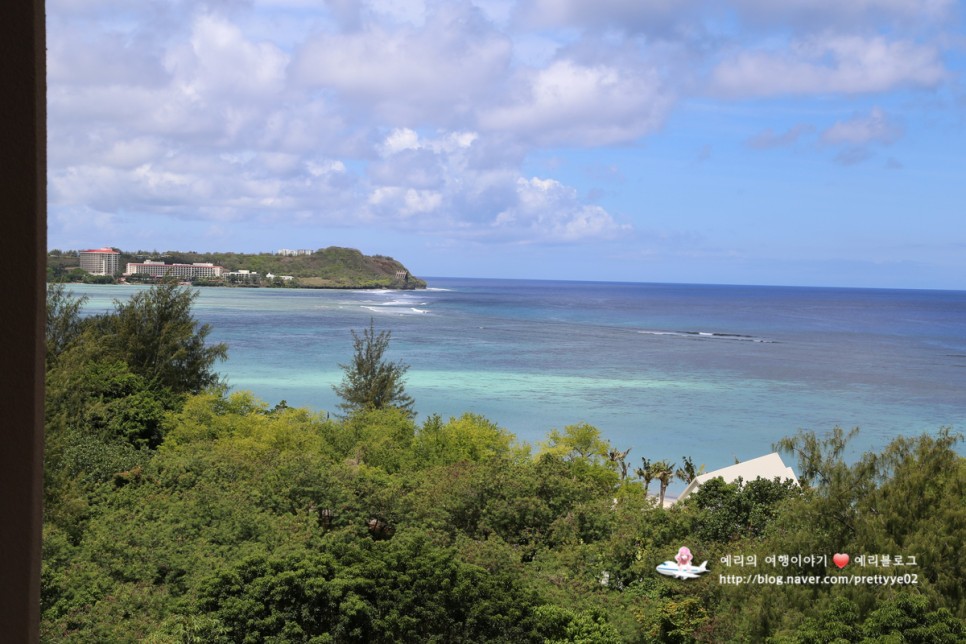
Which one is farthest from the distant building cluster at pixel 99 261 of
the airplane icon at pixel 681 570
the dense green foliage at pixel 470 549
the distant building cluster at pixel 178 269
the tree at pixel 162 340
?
the airplane icon at pixel 681 570

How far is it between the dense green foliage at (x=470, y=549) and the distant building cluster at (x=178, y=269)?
62833mm

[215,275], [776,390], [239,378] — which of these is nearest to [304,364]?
[239,378]

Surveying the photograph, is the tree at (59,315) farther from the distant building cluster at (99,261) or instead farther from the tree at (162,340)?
the distant building cluster at (99,261)

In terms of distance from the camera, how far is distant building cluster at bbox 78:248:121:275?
287 ft

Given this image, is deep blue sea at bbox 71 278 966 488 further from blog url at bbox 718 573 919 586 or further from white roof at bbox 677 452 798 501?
blog url at bbox 718 573 919 586

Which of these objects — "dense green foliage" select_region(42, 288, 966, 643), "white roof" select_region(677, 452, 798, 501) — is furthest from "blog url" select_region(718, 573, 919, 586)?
"white roof" select_region(677, 452, 798, 501)

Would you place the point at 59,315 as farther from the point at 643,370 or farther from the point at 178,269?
the point at 178,269

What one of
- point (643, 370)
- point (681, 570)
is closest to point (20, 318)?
Result: point (681, 570)

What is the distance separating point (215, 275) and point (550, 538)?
398ft

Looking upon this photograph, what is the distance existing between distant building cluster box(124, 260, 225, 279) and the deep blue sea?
5450 mm

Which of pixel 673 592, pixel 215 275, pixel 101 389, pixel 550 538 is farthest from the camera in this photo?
pixel 215 275

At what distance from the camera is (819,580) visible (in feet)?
27.3

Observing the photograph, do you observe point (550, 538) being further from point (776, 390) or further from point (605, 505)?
point (776, 390)

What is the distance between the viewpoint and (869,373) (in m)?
52.8
